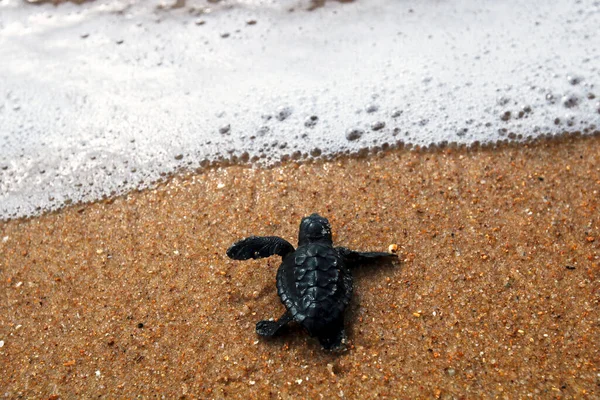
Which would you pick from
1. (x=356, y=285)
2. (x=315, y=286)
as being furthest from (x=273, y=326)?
(x=356, y=285)

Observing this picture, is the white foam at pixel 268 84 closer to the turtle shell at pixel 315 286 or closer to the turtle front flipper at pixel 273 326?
the turtle shell at pixel 315 286

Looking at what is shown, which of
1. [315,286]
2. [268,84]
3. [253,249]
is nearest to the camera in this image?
[315,286]

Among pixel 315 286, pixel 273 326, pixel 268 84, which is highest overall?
pixel 268 84

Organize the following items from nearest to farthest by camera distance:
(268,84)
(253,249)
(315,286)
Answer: (315,286)
(253,249)
(268,84)

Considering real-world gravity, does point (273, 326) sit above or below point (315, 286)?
below

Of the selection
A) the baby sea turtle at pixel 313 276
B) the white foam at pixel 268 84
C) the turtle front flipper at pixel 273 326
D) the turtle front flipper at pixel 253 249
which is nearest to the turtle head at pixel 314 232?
the baby sea turtle at pixel 313 276

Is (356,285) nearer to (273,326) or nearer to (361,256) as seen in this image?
(361,256)

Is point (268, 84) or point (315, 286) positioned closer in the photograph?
point (315, 286)

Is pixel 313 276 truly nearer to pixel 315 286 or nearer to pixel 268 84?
pixel 315 286
